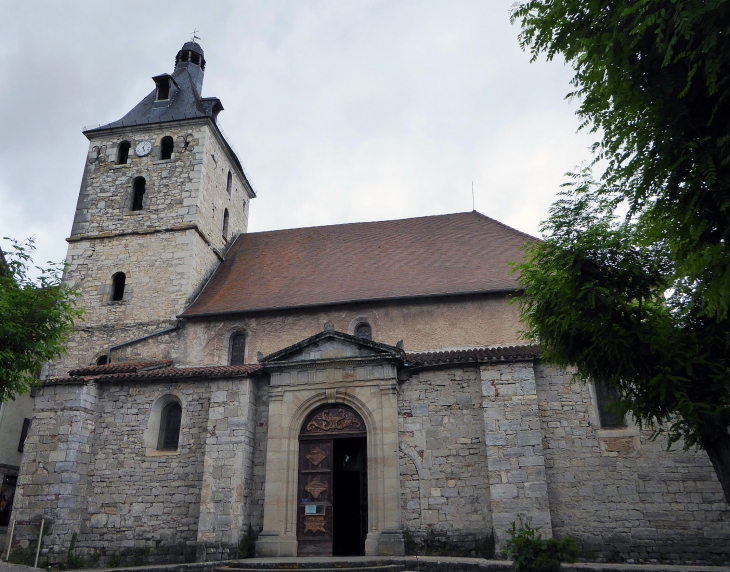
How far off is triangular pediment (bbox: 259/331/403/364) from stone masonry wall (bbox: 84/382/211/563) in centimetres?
191

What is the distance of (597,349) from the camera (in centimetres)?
938

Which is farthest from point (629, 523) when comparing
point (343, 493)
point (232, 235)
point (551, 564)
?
point (232, 235)

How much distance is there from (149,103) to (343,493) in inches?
706

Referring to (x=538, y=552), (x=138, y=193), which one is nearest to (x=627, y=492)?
(x=538, y=552)

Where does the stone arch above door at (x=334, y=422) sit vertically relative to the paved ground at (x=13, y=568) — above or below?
above

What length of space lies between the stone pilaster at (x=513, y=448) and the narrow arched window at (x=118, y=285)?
1300 cm

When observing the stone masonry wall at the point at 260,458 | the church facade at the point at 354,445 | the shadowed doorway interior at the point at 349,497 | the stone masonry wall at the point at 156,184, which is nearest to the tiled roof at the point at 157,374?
the church facade at the point at 354,445

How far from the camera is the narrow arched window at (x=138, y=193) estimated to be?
21.4 meters

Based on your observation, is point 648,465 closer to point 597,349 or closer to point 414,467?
point 597,349

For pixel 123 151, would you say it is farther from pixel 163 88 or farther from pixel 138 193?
pixel 163 88

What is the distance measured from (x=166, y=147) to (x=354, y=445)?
577 inches

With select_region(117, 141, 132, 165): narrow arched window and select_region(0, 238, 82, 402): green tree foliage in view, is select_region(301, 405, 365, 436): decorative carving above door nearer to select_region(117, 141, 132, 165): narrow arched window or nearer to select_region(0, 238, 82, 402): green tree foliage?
select_region(0, 238, 82, 402): green tree foliage

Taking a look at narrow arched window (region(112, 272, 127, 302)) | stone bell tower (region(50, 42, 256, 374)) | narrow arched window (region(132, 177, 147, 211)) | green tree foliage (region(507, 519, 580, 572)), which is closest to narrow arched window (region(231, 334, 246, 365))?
stone bell tower (region(50, 42, 256, 374))

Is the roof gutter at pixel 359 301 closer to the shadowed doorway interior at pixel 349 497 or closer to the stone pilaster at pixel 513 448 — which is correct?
the stone pilaster at pixel 513 448
